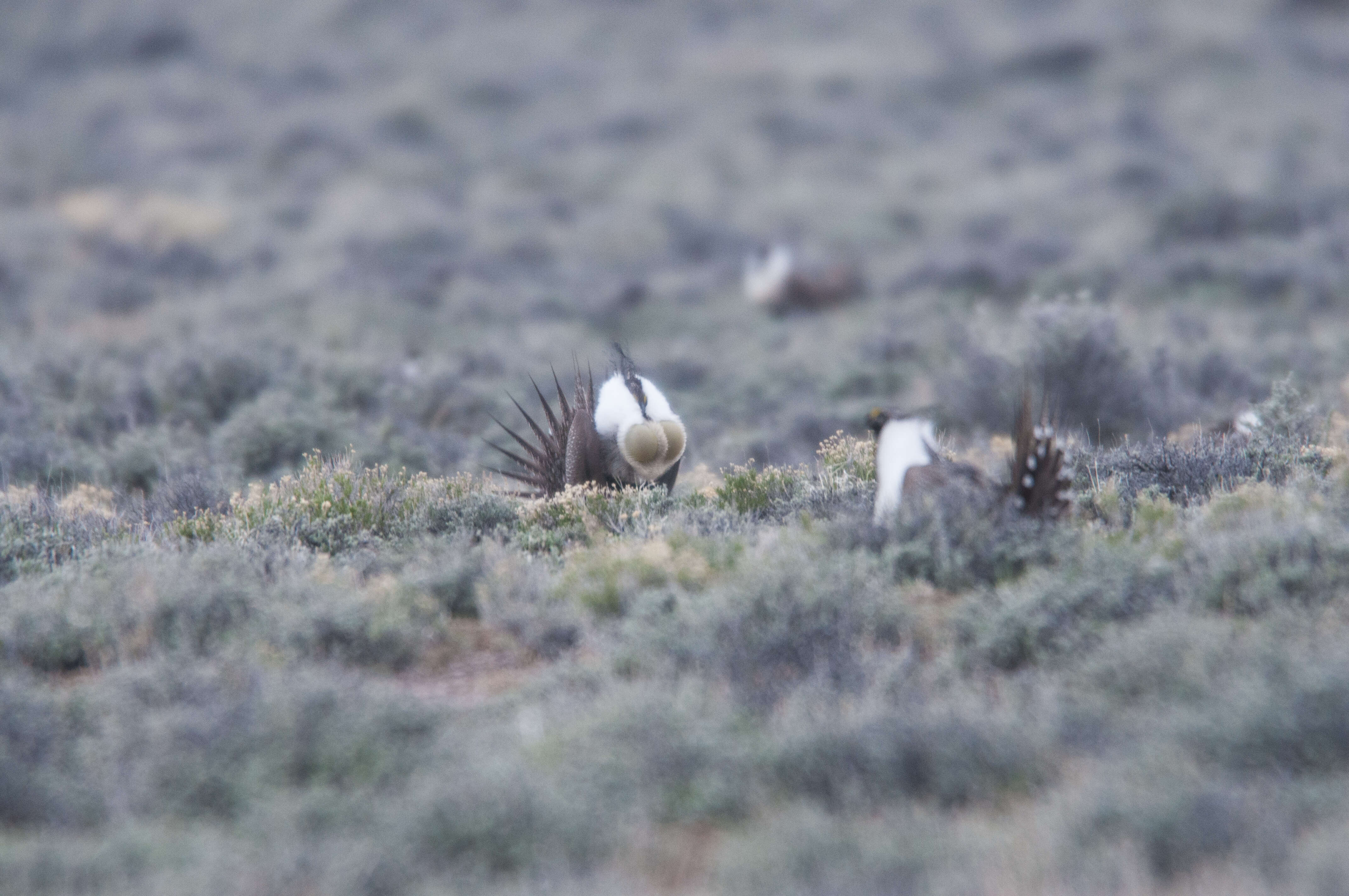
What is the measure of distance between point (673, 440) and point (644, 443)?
0.75 feet

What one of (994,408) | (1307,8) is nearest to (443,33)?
(1307,8)

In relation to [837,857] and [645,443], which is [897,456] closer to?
[645,443]

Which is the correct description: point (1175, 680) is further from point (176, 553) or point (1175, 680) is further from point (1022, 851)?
point (176, 553)

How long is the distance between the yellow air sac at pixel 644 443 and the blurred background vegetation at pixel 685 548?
Result: 219mm

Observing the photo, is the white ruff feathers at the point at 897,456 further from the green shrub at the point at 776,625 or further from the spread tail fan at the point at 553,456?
the spread tail fan at the point at 553,456

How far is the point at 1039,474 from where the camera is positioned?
5145 mm

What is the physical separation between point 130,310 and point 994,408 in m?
14.7

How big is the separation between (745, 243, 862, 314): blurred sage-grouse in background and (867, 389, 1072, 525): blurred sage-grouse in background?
13016 mm

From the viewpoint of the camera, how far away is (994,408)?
11.0 m

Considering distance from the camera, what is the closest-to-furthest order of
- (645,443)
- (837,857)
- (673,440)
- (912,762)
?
(837,857), (912,762), (645,443), (673,440)

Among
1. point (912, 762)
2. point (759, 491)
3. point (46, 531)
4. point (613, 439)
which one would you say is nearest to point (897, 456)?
point (759, 491)

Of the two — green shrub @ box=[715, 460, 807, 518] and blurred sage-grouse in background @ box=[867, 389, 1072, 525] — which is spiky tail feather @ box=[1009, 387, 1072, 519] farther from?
green shrub @ box=[715, 460, 807, 518]

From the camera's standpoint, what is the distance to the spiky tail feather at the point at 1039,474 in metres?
5.09

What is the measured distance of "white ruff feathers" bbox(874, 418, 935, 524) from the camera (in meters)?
5.39
